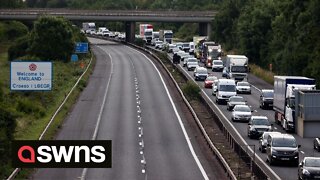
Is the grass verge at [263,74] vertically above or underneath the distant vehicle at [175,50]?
underneath

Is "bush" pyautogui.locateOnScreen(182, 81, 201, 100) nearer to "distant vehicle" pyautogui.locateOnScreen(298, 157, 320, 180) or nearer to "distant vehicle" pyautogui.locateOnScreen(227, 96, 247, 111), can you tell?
"distant vehicle" pyautogui.locateOnScreen(227, 96, 247, 111)

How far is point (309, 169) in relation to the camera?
44.3 metres

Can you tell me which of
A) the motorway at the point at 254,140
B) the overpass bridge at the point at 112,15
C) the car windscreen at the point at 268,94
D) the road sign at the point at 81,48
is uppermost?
the overpass bridge at the point at 112,15

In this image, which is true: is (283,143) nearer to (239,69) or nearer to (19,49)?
(239,69)

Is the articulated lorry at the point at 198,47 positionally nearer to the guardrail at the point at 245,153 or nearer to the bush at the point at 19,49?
the bush at the point at 19,49

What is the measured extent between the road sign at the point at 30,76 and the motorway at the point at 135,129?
11.3 ft

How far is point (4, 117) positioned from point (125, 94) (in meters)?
37.6

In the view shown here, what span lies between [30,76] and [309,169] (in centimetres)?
3598

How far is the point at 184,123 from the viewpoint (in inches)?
2744

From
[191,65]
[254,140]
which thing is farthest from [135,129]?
[191,65]

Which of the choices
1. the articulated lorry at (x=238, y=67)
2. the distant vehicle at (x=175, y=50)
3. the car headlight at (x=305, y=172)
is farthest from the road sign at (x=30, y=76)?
the distant vehicle at (x=175, y=50)

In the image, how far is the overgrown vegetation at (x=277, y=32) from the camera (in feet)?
329

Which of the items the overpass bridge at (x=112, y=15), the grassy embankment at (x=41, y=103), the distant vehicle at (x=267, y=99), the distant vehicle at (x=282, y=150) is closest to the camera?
the distant vehicle at (x=282, y=150)

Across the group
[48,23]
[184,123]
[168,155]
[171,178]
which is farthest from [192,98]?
[48,23]
